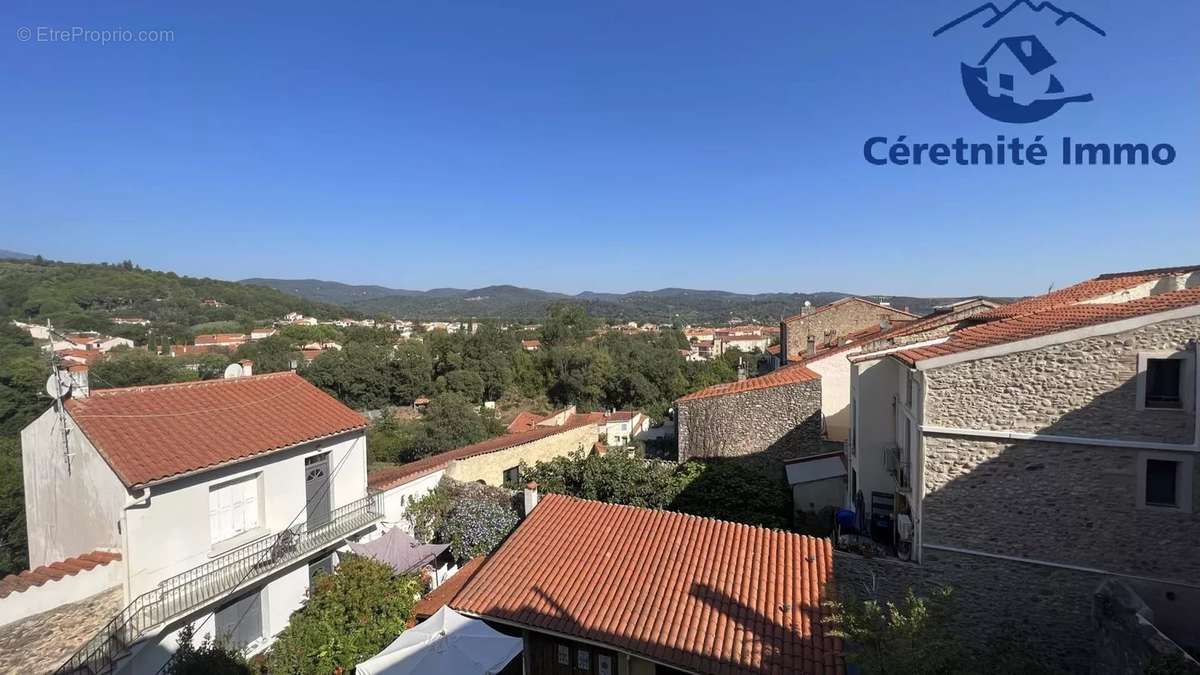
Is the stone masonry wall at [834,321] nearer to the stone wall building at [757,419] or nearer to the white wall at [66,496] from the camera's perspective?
the stone wall building at [757,419]

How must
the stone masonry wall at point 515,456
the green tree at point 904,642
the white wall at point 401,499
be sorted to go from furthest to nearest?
the stone masonry wall at point 515,456 → the white wall at point 401,499 → the green tree at point 904,642

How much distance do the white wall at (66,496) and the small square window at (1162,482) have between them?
16.7m

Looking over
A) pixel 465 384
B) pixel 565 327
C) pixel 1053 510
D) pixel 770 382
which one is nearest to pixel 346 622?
pixel 1053 510

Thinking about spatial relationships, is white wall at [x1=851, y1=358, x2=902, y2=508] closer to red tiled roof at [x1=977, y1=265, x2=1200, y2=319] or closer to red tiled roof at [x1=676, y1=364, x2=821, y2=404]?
red tiled roof at [x1=977, y1=265, x2=1200, y2=319]

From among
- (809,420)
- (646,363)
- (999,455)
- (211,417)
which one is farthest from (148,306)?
(999,455)

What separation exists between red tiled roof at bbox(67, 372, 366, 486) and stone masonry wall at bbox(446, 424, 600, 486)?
14.6 ft

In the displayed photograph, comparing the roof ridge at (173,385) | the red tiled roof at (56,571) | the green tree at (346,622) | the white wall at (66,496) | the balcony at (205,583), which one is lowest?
the green tree at (346,622)

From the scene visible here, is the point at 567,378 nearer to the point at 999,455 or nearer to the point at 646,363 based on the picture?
the point at 646,363

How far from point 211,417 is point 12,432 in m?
26.8

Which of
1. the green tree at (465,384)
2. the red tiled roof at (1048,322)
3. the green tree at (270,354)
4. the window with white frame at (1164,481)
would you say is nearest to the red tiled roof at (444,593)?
the red tiled roof at (1048,322)

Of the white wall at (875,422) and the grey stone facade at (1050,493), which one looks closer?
the grey stone facade at (1050,493)

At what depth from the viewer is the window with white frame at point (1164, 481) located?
7.84 meters

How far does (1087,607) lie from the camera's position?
27.4 ft

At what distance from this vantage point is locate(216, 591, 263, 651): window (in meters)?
9.76
